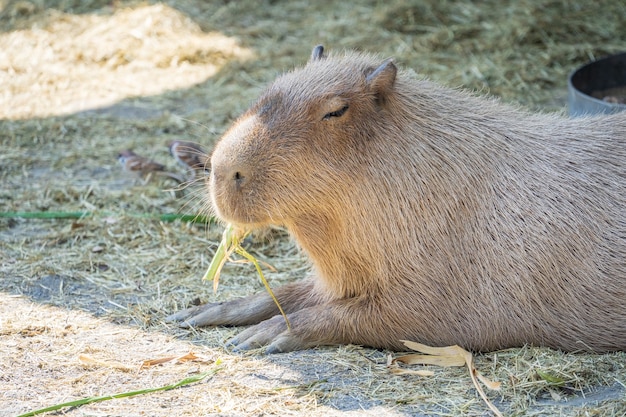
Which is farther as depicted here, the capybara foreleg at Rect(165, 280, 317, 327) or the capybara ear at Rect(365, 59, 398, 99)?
the capybara foreleg at Rect(165, 280, 317, 327)

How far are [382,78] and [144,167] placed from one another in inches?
109

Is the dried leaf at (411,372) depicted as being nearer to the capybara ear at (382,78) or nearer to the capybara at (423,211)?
the capybara at (423,211)

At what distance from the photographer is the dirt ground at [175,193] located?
3.48m

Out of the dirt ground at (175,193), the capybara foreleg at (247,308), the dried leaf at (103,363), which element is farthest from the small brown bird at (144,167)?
the dried leaf at (103,363)

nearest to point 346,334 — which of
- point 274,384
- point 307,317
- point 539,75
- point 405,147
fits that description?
point 307,317

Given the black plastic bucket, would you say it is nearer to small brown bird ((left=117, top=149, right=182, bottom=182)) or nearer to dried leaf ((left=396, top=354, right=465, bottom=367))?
small brown bird ((left=117, top=149, right=182, bottom=182))

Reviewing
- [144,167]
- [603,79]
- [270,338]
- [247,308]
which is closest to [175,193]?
[144,167]

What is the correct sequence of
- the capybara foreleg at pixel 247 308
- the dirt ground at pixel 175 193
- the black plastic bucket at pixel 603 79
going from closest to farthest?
the dirt ground at pixel 175 193, the capybara foreleg at pixel 247 308, the black plastic bucket at pixel 603 79

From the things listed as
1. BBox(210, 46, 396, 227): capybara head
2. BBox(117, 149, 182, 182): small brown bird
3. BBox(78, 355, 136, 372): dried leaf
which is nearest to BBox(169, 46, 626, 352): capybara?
BBox(210, 46, 396, 227): capybara head

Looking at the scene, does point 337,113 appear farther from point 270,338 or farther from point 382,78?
point 270,338

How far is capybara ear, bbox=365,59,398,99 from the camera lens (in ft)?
12.3

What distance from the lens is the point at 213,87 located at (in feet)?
26.0

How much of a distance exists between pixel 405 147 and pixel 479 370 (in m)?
0.99

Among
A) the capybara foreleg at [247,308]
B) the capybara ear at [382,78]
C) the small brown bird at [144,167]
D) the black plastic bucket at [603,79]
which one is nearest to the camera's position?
the capybara ear at [382,78]
